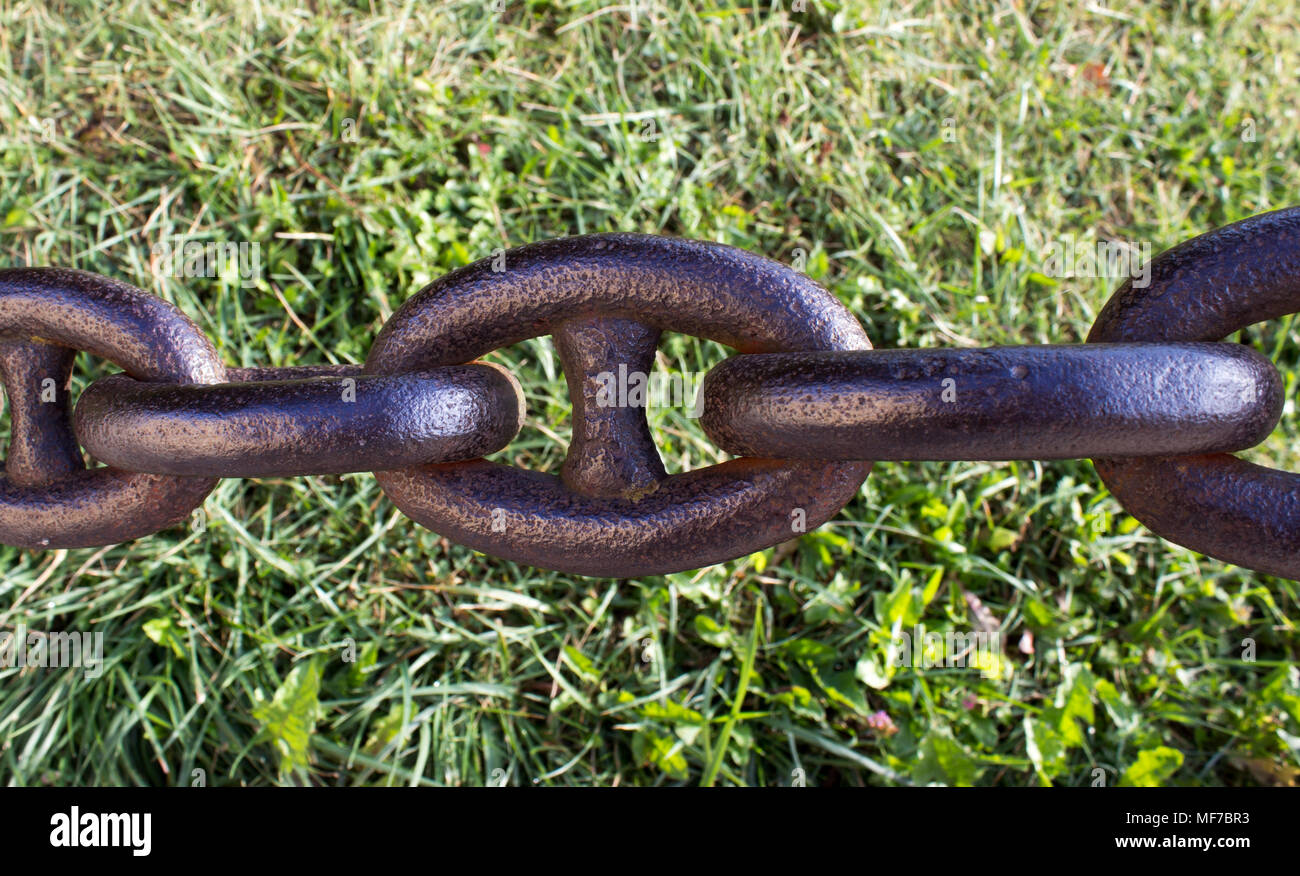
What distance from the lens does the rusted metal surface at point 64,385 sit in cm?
99

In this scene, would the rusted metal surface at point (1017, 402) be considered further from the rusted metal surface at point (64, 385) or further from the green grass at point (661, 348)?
the green grass at point (661, 348)

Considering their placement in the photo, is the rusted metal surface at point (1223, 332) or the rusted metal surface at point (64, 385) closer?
the rusted metal surface at point (1223, 332)

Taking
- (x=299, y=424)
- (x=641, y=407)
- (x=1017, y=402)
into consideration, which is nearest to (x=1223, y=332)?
(x=1017, y=402)

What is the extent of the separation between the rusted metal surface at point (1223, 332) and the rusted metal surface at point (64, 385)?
0.95m

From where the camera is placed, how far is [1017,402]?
0.80 metres

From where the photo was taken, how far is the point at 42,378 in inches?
41.3

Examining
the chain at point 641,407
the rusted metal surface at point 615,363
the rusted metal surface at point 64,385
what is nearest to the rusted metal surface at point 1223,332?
the chain at point 641,407

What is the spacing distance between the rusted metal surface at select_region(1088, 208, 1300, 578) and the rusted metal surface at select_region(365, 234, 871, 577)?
0.27 metres

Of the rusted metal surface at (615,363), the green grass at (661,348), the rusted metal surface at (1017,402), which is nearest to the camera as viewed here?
the rusted metal surface at (1017,402)

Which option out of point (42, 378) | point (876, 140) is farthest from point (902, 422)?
point (876, 140)

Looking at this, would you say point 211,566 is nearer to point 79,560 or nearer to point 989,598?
point 79,560

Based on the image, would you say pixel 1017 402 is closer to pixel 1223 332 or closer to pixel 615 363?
pixel 1223 332

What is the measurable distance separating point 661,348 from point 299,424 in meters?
1.21

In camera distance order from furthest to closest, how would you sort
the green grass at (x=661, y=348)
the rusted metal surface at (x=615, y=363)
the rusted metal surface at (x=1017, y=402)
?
the green grass at (x=661, y=348) < the rusted metal surface at (x=615, y=363) < the rusted metal surface at (x=1017, y=402)
